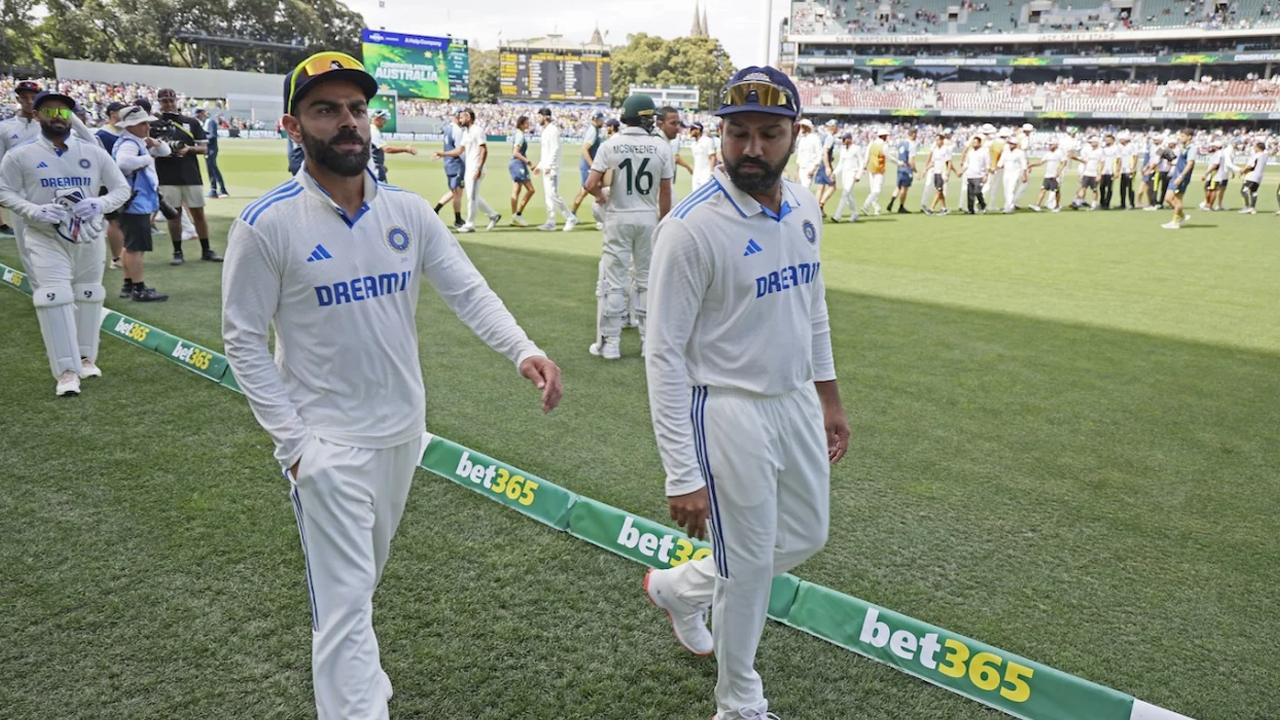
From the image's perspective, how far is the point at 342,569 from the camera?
2488mm

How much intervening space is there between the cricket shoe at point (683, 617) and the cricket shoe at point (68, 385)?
525 centimetres

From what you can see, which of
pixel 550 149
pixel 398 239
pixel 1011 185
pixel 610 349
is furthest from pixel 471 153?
pixel 1011 185

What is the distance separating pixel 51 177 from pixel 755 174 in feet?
19.7

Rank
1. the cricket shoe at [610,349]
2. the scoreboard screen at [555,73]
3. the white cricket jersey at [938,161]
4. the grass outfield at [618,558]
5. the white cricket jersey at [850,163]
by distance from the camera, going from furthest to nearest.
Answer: the scoreboard screen at [555,73] → the white cricket jersey at [938,161] → the white cricket jersey at [850,163] → the cricket shoe at [610,349] → the grass outfield at [618,558]

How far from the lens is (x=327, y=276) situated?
2.49 meters

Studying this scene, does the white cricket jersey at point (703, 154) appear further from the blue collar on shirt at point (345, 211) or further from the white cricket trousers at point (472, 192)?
the blue collar on shirt at point (345, 211)

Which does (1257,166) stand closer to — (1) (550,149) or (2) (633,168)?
(1) (550,149)

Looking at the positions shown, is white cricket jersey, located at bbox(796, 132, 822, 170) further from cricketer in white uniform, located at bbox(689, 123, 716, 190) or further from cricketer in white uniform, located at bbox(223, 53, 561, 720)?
cricketer in white uniform, located at bbox(223, 53, 561, 720)

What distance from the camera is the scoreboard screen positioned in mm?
73125

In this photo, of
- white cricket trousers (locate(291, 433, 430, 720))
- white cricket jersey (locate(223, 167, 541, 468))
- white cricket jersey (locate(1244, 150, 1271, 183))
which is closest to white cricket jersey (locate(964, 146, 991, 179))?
white cricket jersey (locate(1244, 150, 1271, 183))

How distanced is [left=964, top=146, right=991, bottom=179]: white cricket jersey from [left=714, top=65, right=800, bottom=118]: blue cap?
20270 mm

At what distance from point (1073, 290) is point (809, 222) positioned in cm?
1001

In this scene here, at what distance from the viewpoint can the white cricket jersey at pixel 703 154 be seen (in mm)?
19594

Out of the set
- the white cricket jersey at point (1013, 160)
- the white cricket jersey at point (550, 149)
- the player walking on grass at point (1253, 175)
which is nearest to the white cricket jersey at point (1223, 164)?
the player walking on grass at point (1253, 175)
